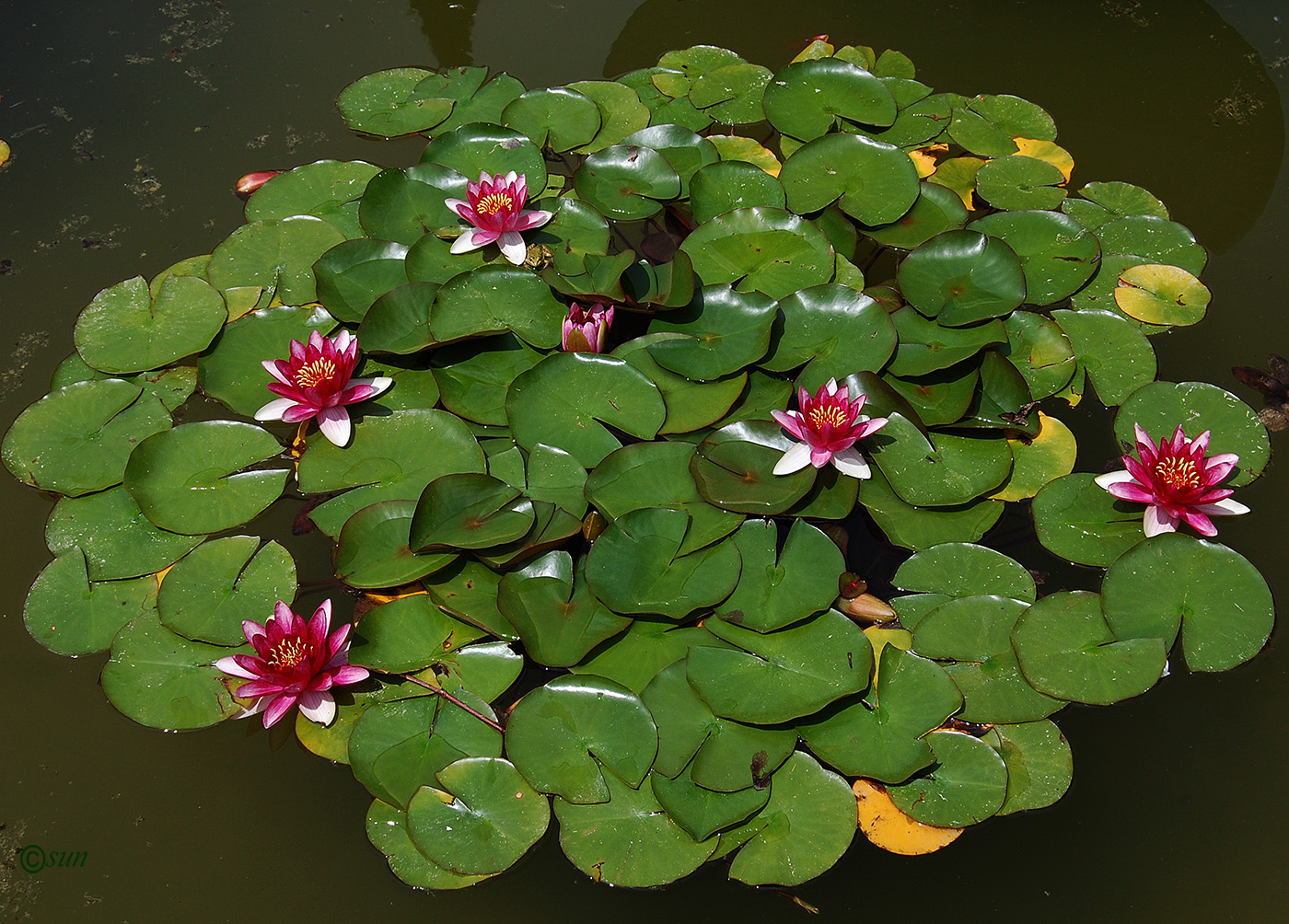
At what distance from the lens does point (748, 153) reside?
3797mm

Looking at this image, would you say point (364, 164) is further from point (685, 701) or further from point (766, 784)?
point (766, 784)

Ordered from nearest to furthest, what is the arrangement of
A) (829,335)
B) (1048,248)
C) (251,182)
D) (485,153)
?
(829,335) < (1048,248) < (485,153) < (251,182)

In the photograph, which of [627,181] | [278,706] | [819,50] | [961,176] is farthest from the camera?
[819,50]

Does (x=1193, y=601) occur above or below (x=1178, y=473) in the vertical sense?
below

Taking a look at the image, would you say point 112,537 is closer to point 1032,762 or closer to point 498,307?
point 498,307

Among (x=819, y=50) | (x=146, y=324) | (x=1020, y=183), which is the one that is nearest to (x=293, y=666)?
(x=146, y=324)

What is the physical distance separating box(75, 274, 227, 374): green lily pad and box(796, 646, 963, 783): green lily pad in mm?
2739

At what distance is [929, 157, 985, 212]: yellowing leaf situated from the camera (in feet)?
12.4

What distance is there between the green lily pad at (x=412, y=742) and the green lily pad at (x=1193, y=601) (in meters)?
2.02

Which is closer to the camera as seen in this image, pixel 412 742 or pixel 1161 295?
pixel 412 742

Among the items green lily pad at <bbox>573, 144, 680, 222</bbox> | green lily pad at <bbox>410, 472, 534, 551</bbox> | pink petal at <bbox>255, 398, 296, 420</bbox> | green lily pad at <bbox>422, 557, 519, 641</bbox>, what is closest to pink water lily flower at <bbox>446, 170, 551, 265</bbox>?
green lily pad at <bbox>573, 144, 680, 222</bbox>

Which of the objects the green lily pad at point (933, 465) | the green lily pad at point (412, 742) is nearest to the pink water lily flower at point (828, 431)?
the green lily pad at point (933, 465)

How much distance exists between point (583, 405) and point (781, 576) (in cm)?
91

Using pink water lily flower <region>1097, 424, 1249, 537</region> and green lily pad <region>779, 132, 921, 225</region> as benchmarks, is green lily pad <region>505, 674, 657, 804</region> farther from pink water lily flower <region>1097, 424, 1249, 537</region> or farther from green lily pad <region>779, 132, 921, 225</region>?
green lily pad <region>779, 132, 921, 225</region>
